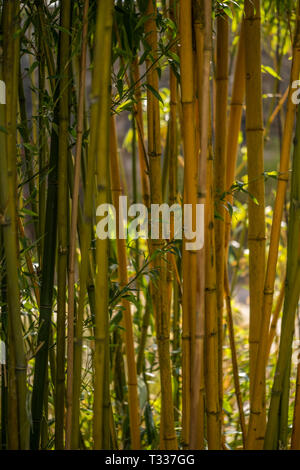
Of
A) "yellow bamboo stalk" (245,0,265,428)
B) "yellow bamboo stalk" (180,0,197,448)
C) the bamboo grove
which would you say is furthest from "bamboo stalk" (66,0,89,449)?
"yellow bamboo stalk" (245,0,265,428)

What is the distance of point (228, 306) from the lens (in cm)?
122

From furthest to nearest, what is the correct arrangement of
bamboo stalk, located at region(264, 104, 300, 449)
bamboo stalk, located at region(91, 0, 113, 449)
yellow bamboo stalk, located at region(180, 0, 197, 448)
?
bamboo stalk, located at region(264, 104, 300, 449)
yellow bamboo stalk, located at region(180, 0, 197, 448)
bamboo stalk, located at region(91, 0, 113, 449)

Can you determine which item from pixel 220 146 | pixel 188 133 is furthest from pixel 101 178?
pixel 220 146

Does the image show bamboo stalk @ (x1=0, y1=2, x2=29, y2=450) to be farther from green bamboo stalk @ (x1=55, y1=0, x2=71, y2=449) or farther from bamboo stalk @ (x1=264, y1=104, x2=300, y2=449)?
bamboo stalk @ (x1=264, y1=104, x2=300, y2=449)

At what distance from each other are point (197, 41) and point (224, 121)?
279mm

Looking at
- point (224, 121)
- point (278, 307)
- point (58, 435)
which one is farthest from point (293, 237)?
point (58, 435)

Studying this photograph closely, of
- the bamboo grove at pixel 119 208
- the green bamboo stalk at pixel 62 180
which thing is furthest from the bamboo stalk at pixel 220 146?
the green bamboo stalk at pixel 62 180

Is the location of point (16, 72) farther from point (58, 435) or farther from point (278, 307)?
point (278, 307)

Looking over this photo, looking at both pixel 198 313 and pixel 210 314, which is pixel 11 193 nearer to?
pixel 198 313

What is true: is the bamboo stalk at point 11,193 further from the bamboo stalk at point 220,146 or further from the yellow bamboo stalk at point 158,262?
the bamboo stalk at point 220,146

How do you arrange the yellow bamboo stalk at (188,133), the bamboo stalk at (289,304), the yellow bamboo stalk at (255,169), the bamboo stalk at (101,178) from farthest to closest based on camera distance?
1. the yellow bamboo stalk at (255,169)
2. the bamboo stalk at (289,304)
3. the yellow bamboo stalk at (188,133)
4. the bamboo stalk at (101,178)

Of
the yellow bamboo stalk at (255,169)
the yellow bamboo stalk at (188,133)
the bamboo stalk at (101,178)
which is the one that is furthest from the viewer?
the yellow bamboo stalk at (255,169)

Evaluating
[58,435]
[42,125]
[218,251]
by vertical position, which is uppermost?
[42,125]

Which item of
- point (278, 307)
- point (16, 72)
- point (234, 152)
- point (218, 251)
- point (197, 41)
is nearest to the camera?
point (16, 72)
